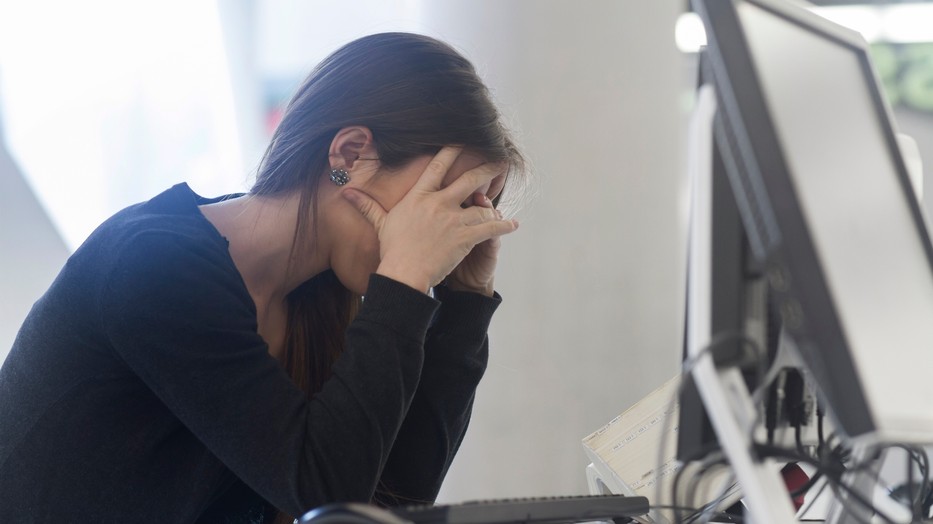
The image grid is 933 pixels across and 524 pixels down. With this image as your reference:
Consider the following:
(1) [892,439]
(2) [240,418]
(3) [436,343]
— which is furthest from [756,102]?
(3) [436,343]

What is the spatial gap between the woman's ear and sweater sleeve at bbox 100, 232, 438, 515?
0.64ft

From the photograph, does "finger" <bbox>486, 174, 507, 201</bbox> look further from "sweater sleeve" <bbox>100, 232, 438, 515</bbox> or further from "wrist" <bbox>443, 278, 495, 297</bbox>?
"sweater sleeve" <bbox>100, 232, 438, 515</bbox>

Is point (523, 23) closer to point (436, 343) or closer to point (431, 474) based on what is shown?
point (436, 343)

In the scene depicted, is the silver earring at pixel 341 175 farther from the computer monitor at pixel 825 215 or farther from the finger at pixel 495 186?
the computer monitor at pixel 825 215

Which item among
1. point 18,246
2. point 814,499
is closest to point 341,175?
point 814,499

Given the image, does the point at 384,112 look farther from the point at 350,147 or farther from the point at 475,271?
the point at 475,271

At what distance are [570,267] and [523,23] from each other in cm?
54

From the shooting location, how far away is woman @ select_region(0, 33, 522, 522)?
817mm

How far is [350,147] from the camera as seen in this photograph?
101cm

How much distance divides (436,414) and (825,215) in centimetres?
69

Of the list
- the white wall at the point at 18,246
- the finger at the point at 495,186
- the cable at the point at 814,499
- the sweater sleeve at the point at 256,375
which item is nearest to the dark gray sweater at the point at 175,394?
the sweater sleeve at the point at 256,375

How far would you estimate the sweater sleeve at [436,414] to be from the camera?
3.59 ft

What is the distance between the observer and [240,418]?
79 centimetres

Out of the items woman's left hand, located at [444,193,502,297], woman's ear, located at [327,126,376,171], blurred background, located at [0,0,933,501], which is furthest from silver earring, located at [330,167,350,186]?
blurred background, located at [0,0,933,501]
